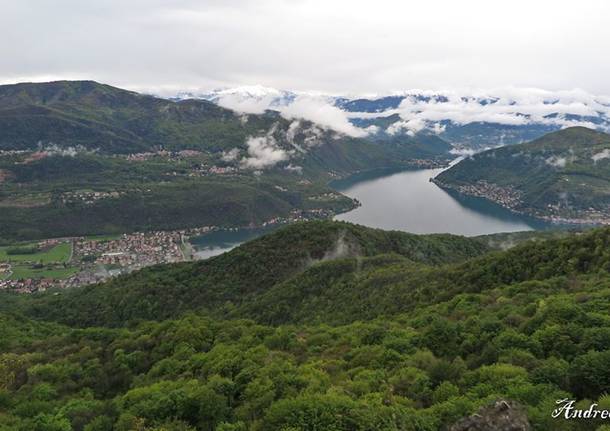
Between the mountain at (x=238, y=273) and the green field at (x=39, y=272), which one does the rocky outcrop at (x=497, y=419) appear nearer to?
the mountain at (x=238, y=273)

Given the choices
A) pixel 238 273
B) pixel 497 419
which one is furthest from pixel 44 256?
pixel 497 419

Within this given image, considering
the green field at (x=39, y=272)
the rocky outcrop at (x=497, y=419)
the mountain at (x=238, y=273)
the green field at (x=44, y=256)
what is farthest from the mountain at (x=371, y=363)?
the green field at (x=44, y=256)

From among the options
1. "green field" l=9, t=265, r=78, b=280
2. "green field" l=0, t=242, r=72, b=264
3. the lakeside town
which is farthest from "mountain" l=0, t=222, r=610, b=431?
"green field" l=0, t=242, r=72, b=264

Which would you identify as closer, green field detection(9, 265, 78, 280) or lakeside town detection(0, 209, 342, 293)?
lakeside town detection(0, 209, 342, 293)

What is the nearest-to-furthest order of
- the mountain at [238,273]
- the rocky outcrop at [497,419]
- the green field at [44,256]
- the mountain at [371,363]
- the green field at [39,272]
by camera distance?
1. the rocky outcrop at [497,419]
2. the mountain at [371,363]
3. the mountain at [238,273]
4. the green field at [39,272]
5. the green field at [44,256]

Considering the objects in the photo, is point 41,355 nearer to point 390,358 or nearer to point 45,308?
point 390,358

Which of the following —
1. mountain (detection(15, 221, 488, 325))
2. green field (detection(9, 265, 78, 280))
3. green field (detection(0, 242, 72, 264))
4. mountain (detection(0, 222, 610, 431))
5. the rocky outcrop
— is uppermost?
the rocky outcrop

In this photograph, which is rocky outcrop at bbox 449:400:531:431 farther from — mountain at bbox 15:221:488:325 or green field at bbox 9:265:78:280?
green field at bbox 9:265:78:280

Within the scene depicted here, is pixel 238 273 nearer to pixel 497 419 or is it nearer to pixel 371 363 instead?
pixel 371 363
